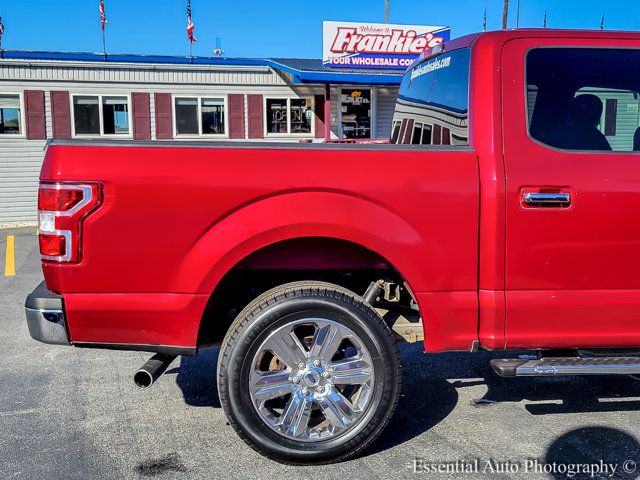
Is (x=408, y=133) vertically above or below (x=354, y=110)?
below

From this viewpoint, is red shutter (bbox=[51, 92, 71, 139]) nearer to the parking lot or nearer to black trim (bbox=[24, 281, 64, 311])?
the parking lot

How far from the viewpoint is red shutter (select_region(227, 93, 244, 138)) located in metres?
16.5

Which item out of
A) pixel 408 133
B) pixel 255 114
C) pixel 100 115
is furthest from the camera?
pixel 255 114

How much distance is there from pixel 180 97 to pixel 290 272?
44.9 feet

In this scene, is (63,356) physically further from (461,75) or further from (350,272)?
(461,75)

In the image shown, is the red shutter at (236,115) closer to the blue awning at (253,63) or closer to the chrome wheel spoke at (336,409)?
the blue awning at (253,63)

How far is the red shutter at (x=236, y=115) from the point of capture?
16547mm

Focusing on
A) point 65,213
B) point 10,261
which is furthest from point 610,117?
point 10,261

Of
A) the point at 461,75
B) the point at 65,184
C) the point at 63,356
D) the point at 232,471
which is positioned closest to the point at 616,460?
the point at 232,471

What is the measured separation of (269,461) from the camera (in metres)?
3.23

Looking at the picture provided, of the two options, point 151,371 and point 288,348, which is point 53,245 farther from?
point 288,348

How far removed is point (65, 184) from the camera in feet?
9.34

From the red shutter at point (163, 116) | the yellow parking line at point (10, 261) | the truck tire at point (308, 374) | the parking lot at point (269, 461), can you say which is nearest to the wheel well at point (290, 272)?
the truck tire at point (308, 374)

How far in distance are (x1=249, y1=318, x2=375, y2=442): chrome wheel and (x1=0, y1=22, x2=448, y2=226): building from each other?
1281 centimetres
